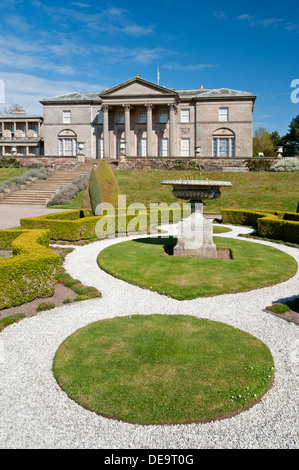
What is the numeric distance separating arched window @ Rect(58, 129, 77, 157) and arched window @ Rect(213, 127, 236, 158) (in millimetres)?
21482

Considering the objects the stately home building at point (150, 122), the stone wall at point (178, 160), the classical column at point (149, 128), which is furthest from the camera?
the stately home building at point (150, 122)

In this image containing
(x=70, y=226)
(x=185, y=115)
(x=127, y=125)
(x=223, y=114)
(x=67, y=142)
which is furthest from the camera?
(x=67, y=142)

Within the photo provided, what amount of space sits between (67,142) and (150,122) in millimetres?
14305

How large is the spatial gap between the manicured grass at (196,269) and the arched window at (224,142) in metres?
35.3

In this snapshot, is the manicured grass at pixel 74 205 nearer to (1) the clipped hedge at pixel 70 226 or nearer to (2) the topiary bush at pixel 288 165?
(1) the clipped hedge at pixel 70 226

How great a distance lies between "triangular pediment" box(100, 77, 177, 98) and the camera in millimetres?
43531

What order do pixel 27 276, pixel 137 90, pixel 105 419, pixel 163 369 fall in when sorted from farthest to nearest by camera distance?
pixel 137 90
pixel 27 276
pixel 163 369
pixel 105 419

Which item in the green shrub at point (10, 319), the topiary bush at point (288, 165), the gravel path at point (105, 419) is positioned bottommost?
the gravel path at point (105, 419)

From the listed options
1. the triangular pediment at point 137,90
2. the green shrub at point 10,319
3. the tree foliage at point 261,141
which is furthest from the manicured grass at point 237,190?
the tree foliage at point 261,141

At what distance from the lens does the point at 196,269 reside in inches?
416

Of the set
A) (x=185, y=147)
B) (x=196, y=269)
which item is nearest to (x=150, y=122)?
(x=185, y=147)

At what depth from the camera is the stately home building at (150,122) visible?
4441 centimetres

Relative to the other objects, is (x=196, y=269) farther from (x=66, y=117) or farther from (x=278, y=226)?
(x=66, y=117)

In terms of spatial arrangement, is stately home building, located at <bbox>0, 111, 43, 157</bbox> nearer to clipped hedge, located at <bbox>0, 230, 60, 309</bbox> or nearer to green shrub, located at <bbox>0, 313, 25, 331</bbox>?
clipped hedge, located at <bbox>0, 230, 60, 309</bbox>
